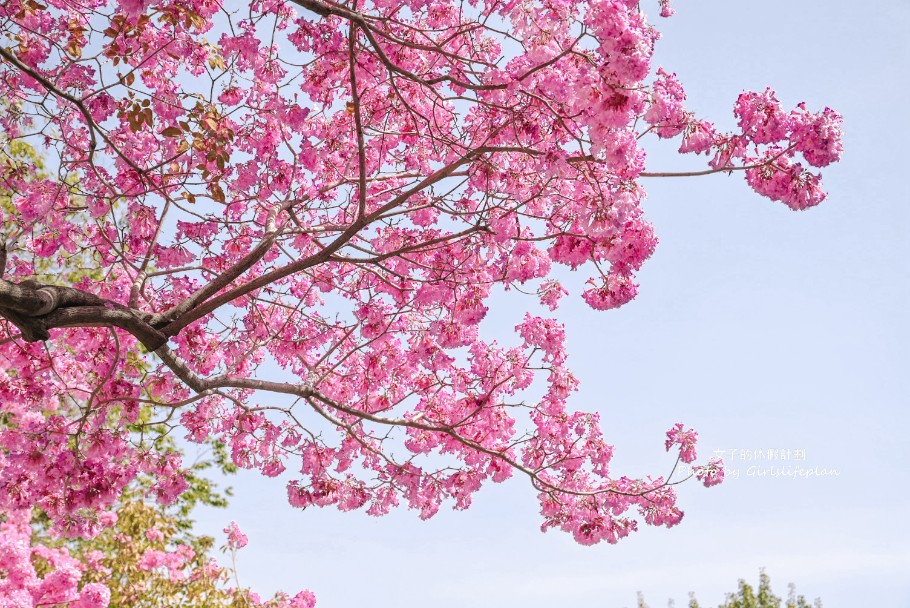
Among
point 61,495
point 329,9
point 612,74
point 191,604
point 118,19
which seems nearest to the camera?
point 612,74

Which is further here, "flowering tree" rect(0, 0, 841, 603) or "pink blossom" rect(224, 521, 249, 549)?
"pink blossom" rect(224, 521, 249, 549)

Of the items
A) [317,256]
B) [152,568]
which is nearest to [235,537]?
[152,568]

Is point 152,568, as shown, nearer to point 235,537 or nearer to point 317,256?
point 235,537

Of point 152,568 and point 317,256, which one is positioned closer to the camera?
point 317,256

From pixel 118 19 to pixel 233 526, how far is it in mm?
6804

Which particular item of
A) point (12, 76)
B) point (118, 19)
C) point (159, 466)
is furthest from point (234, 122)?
point (159, 466)

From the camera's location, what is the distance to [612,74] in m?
3.91

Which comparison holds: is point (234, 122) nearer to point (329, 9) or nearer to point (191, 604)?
point (329, 9)

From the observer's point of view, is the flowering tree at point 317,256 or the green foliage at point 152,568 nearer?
the flowering tree at point 317,256

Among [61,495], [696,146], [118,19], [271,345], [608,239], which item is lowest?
[61,495]

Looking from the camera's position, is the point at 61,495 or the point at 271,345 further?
the point at 271,345

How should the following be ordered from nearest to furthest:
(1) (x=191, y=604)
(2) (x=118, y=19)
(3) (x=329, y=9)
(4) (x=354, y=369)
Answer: (3) (x=329, y=9), (2) (x=118, y=19), (4) (x=354, y=369), (1) (x=191, y=604)

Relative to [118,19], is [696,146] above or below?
below

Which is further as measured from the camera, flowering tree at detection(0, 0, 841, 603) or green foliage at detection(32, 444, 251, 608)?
green foliage at detection(32, 444, 251, 608)
